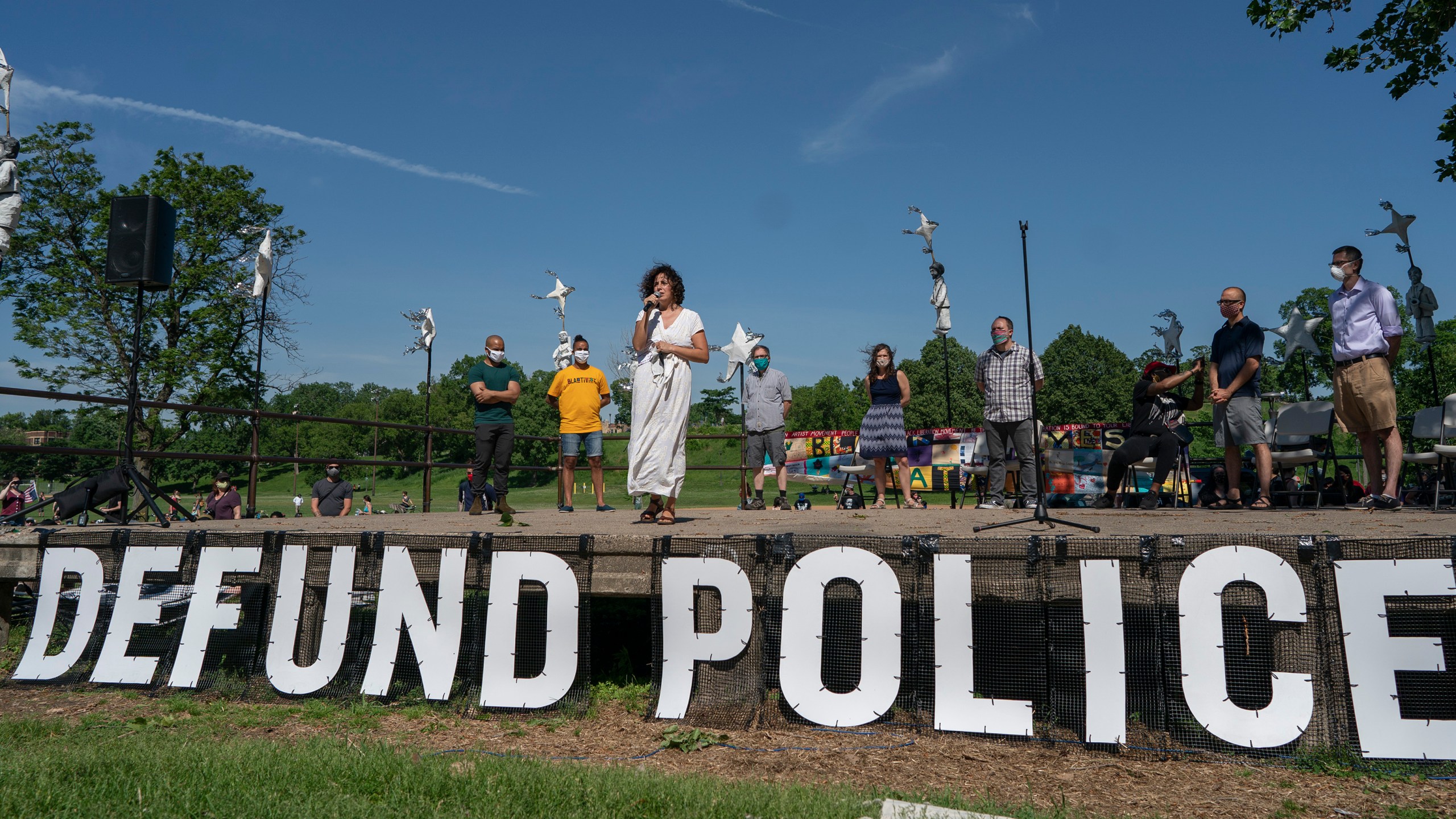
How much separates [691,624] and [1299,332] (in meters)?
8.49

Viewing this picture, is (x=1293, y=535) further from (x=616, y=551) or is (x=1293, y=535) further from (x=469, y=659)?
(x=469, y=659)

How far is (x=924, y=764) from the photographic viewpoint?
352 centimetres

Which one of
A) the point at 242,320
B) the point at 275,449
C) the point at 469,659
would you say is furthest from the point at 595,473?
the point at 275,449

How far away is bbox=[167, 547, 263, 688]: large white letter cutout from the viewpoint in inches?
187

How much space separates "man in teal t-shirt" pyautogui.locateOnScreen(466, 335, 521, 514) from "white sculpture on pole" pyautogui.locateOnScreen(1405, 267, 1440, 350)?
8995mm

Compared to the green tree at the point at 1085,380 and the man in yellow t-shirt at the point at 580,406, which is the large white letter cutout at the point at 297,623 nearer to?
the man in yellow t-shirt at the point at 580,406

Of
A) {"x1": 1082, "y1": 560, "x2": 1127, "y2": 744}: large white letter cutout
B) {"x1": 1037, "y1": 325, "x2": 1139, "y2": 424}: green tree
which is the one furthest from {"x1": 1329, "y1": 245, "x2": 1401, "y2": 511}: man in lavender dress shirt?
{"x1": 1037, "y1": 325, "x2": 1139, "y2": 424}: green tree

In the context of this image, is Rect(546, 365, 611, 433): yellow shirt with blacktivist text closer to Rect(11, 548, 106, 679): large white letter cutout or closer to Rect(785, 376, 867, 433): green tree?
Rect(11, 548, 106, 679): large white letter cutout

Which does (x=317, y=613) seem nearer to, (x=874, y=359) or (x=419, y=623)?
(x=419, y=623)

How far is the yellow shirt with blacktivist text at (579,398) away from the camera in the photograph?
8891mm

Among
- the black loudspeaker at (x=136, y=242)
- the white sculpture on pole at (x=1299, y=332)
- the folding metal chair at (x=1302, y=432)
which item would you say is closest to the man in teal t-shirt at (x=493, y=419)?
the black loudspeaker at (x=136, y=242)

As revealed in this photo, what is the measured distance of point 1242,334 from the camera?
264 inches

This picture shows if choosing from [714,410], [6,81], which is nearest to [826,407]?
[714,410]

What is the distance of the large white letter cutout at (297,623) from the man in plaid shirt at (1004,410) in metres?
5.63
